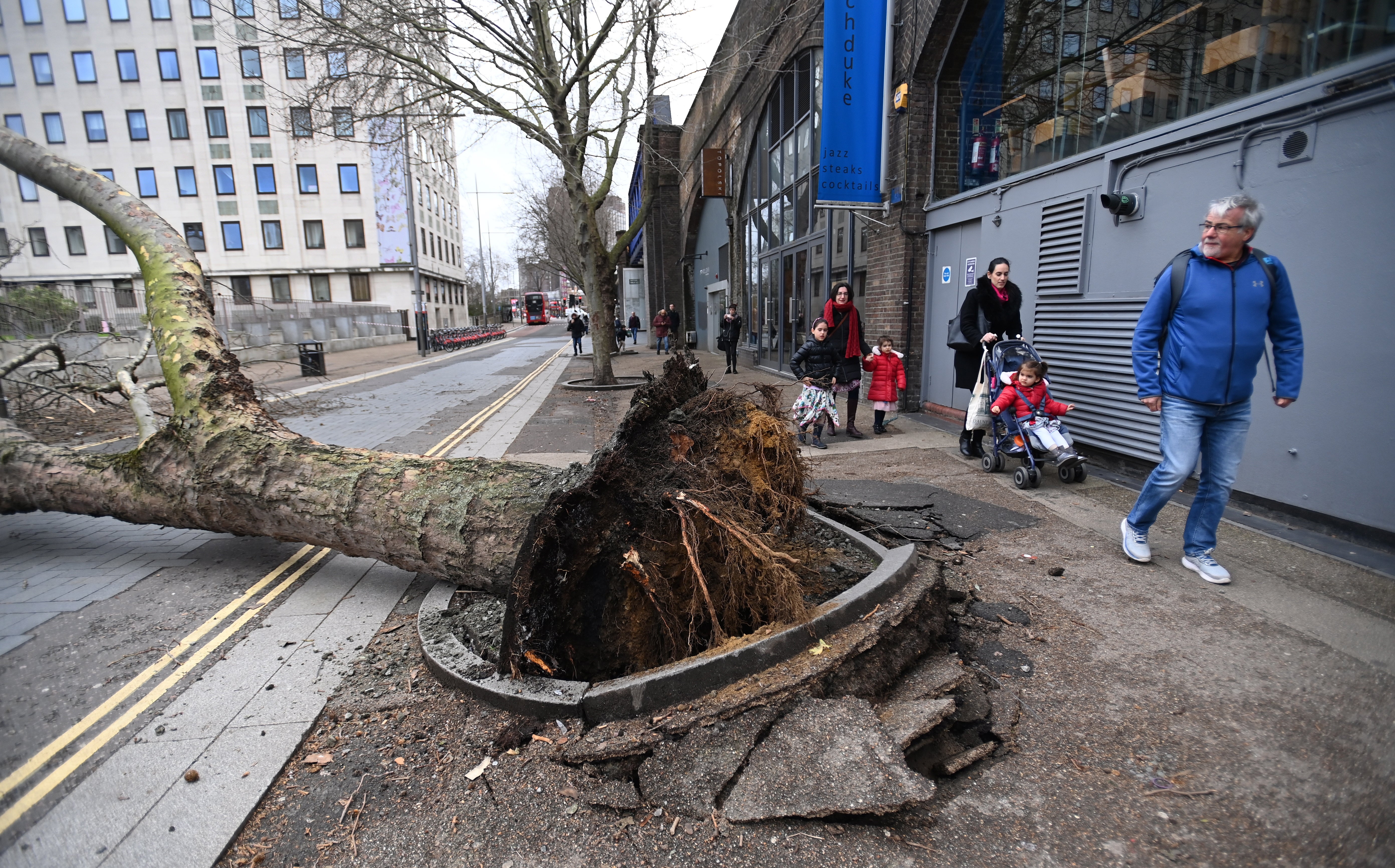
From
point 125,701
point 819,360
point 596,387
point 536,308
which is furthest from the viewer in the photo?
point 536,308

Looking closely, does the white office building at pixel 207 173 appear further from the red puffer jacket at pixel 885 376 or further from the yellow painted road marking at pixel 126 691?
the yellow painted road marking at pixel 126 691

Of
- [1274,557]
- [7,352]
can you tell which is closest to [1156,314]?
[1274,557]

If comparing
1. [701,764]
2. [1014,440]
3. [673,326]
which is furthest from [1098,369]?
[673,326]

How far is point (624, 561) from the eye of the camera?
8.81 ft

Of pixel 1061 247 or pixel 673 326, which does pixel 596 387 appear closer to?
pixel 673 326

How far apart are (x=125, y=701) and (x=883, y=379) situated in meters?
7.63

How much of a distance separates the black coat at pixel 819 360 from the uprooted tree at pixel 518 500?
179 inches

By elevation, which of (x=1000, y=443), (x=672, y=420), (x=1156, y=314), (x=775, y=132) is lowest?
(x=1000, y=443)

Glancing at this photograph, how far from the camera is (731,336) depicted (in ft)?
47.3

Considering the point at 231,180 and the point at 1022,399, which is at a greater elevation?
the point at 231,180

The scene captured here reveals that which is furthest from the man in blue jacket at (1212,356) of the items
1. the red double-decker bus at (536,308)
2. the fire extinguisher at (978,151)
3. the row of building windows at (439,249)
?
the red double-decker bus at (536,308)

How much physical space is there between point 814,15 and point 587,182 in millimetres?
5999

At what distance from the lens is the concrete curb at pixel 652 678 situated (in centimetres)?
249

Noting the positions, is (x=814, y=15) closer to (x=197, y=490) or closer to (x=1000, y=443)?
(x=1000, y=443)
